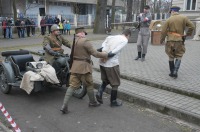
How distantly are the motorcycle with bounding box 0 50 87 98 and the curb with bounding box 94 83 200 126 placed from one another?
0.95 m

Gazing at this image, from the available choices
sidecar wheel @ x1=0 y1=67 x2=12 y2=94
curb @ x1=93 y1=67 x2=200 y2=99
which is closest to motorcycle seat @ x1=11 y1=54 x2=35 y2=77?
sidecar wheel @ x1=0 y1=67 x2=12 y2=94

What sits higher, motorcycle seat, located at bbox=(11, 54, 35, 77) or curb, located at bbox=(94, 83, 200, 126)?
motorcycle seat, located at bbox=(11, 54, 35, 77)

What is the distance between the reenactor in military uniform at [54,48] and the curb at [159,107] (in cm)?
159

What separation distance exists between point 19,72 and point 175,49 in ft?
12.9

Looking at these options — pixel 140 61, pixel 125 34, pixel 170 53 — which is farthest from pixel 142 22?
pixel 125 34

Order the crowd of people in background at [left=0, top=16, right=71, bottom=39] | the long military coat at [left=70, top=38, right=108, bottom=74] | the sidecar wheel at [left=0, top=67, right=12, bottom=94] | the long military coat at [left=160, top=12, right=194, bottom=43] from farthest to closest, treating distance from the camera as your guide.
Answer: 1. the crowd of people in background at [left=0, top=16, right=71, bottom=39]
2. the long military coat at [left=160, top=12, right=194, bottom=43]
3. the sidecar wheel at [left=0, top=67, right=12, bottom=94]
4. the long military coat at [left=70, top=38, right=108, bottom=74]

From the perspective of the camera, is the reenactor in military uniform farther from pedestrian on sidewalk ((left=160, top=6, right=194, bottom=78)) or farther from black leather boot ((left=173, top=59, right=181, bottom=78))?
black leather boot ((left=173, top=59, right=181, bottom=78))

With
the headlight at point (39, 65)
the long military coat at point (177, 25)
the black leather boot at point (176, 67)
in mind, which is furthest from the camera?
the black leather boot at point (176, 67)

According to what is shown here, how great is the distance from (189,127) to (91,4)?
125 ft

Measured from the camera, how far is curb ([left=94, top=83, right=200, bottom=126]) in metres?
4.79

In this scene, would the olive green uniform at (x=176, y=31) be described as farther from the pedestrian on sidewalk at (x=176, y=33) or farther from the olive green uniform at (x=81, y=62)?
the olive green uniform at (x=81, y=62)

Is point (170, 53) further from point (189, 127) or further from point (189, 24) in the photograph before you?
point (189, 127)

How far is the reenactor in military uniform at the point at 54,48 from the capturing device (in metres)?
6.06

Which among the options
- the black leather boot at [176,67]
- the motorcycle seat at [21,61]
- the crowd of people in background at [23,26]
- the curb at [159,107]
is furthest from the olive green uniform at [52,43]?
the crowd of people in background at [23,26]
